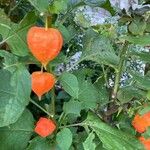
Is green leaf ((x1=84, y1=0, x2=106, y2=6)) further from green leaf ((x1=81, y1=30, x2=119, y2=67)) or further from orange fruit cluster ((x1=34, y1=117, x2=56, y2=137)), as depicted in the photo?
orange fruit cluster ((x1=34, y1=117, x2=56, y2=137))

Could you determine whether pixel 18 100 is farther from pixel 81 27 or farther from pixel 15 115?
pixel 81 27

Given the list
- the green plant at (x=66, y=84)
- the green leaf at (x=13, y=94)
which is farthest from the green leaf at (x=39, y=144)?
the green leaf at (x=13, y=94)

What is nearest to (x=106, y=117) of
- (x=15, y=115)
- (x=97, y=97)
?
(x=97, y=97)

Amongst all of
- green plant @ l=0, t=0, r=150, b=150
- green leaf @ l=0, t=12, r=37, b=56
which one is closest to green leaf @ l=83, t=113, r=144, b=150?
green plant @ l=0, t=0, r=150, b=150

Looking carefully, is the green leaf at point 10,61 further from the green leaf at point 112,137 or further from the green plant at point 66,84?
the green leaf at point 112,137

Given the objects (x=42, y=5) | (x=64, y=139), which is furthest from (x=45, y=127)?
(x=42, y=5)

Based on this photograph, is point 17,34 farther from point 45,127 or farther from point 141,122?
point 141,122
